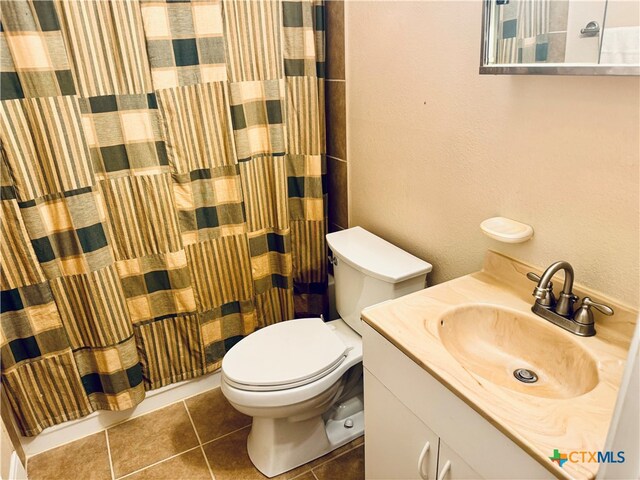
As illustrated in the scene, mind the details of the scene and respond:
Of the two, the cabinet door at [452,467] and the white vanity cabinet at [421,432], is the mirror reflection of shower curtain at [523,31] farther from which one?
the cabinet door at [452,467]

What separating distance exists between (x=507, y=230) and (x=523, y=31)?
508mm

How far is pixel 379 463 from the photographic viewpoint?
4.47ft

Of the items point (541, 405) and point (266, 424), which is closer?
point (541, 405)

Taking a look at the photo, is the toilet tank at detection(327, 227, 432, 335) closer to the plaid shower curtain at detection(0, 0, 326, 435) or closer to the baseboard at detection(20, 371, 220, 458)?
the plaid shower curtain at detection(0, 0, 326, 435)

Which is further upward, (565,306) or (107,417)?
(565,306)

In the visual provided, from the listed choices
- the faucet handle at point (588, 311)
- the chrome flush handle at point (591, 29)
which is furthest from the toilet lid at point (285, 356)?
the chrome flush handle at point (591, 29)

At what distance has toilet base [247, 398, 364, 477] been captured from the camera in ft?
5.57

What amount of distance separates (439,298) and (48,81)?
1.38 metres

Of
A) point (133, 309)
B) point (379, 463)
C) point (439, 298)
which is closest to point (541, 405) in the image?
point (439, 298)

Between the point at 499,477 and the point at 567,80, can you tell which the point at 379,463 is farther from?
the point at 567,80

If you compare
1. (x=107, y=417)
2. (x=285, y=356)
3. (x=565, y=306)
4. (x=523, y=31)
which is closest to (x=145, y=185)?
(x=285, y=356)

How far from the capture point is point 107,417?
6.39ft

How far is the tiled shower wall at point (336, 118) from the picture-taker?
6.05 feet
